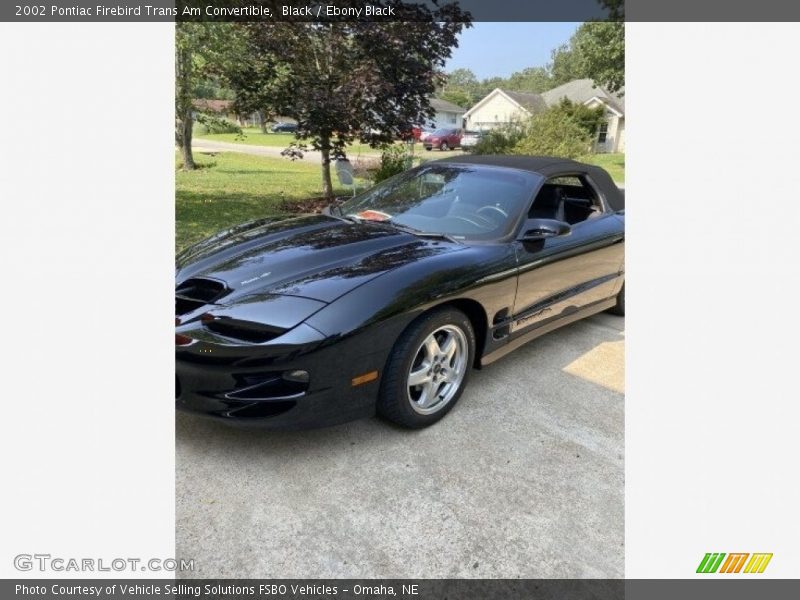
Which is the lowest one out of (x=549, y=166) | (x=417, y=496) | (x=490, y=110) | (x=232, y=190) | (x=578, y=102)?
(x=417, y=496)

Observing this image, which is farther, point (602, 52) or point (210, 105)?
point (602, 52)

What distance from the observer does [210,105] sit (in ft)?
33.3

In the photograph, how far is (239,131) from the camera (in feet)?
35.9

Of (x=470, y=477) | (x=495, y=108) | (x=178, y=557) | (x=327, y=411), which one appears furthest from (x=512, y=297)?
(x=495, y=108)

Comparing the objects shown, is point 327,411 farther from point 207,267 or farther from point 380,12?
point 380,12

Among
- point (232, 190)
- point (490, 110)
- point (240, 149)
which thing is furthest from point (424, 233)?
point (490, 110)

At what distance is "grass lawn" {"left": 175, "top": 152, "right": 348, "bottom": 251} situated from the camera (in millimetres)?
6855

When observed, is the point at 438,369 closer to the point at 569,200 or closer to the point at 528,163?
the point at 528,163

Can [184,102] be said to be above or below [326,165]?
above

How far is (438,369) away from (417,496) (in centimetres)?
70

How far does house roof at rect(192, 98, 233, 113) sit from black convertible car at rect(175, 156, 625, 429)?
7249 mm

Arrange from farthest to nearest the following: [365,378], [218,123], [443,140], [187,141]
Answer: [443,140], [187,141], [218,123], [365,378]

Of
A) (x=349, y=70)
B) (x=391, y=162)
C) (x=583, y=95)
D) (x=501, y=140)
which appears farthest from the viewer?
(x=583, y=95)

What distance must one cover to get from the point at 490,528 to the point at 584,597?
0.40 meters
